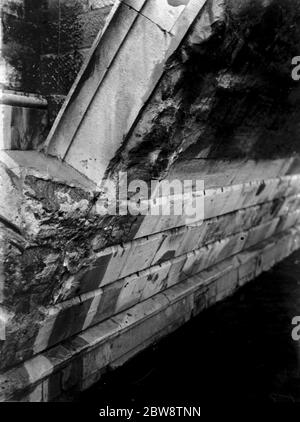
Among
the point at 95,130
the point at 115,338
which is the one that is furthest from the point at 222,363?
the point at 95,130

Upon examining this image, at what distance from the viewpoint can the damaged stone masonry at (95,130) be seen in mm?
2062

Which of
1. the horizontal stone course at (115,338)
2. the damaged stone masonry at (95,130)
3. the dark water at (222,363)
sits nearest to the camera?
the damaged stone masonry at (95,130)

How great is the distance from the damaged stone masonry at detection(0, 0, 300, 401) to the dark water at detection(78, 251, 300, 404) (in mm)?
390

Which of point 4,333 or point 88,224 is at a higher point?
point 88,224

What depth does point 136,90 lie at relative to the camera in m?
2.14

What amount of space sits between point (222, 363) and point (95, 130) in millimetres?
2546

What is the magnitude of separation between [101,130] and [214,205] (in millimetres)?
1839

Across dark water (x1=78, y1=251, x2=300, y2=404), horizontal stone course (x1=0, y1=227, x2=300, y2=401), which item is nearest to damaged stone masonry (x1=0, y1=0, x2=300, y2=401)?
horizontal stone course (x1=0, y1=227, x2=300, y2=401)

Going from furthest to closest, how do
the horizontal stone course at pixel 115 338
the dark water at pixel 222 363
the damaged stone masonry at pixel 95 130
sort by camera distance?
the dark water at pixel 222 363 < the horizontal stone course at pixel 115 338 < the damaged stone masonry at pixel 95 130

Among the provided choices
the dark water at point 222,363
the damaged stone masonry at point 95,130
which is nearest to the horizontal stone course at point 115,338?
the damaged stone masonry at point 95,130

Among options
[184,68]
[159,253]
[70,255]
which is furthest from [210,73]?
[159,253]

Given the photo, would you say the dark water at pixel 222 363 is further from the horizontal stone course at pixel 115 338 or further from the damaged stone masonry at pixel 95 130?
the damaged stone masonry at pixel 95 130

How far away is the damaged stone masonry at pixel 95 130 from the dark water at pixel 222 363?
0.39 metres

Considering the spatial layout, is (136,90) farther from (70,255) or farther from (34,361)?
(34,361)
